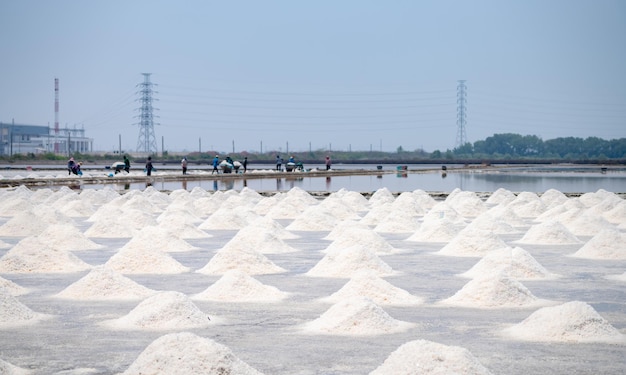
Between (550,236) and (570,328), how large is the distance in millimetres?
10690

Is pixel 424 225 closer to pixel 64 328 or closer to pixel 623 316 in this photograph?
pixel 623 316

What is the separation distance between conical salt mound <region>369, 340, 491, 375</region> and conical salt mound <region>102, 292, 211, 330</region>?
3.69m

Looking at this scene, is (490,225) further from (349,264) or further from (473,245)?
(349,264)

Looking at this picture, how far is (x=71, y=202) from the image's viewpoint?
2933 cm

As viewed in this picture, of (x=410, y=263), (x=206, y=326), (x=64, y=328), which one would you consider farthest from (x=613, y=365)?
(x=410, y=263)

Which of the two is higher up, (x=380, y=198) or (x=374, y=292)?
(x=380, y=198)

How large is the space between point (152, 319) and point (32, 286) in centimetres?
409

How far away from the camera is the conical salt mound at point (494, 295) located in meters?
12.5

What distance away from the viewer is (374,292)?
41.8ft

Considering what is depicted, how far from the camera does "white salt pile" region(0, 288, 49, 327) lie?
37.4 feet

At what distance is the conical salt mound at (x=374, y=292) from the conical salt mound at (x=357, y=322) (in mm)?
1423

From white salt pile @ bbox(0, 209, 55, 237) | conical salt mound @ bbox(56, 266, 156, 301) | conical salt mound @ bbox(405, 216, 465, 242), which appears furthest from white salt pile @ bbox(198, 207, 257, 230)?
conical salt mound @ bbox(56, 266, 156, 301)

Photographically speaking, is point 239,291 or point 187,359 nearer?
point 187,359

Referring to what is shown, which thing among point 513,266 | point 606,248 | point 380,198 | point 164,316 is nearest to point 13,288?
point 164,316
